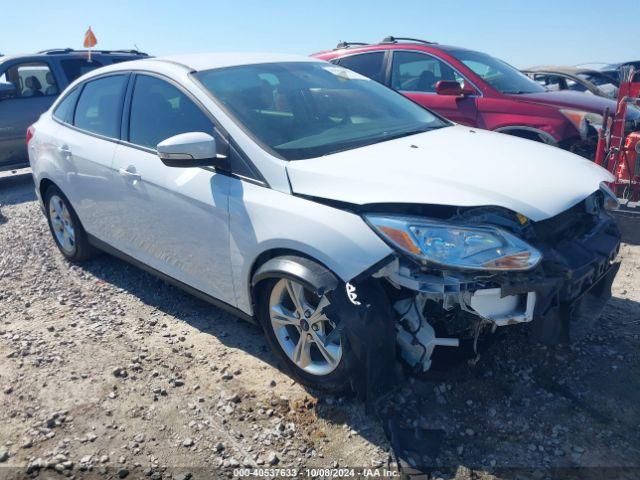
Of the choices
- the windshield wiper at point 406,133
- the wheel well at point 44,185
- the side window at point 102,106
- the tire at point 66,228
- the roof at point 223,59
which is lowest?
the tire at point 66,228

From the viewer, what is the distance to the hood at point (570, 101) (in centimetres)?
571

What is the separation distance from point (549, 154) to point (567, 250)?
88cm

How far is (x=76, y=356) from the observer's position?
3500 millimetres

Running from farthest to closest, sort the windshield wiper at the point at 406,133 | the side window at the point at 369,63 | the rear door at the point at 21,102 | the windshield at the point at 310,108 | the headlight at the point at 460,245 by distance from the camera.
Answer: the rear door at the point at 21,102
the side window at the point at 369,63
the windshield wiper at the point at 406,133
the windshield at the point at 310,108
the headlight at the point at 460,245

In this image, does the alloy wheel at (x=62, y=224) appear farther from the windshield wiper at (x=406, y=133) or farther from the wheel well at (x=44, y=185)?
the windshield wiper at (x=406, y=133)

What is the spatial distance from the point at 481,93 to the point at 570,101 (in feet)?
3.02

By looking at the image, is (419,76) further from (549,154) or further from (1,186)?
(1,186)

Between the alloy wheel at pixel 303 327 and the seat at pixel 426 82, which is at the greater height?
the seat at pixel 426 82

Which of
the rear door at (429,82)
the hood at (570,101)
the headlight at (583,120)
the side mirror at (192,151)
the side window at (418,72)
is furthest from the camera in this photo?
the side window at (418,72)

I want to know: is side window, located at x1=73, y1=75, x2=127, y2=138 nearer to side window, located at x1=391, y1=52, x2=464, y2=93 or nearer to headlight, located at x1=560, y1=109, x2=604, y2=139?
side window, located at x1=391, y1=52, x2=464, y2=93

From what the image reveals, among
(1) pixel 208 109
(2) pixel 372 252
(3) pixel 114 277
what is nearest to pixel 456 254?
(2) pixel 372 252

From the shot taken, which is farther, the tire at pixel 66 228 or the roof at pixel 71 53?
the roof at pixel 71 53

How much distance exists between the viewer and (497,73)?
21.1ft

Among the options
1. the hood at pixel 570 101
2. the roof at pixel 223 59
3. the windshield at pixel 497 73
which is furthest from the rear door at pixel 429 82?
the roof at pixel 223 59
